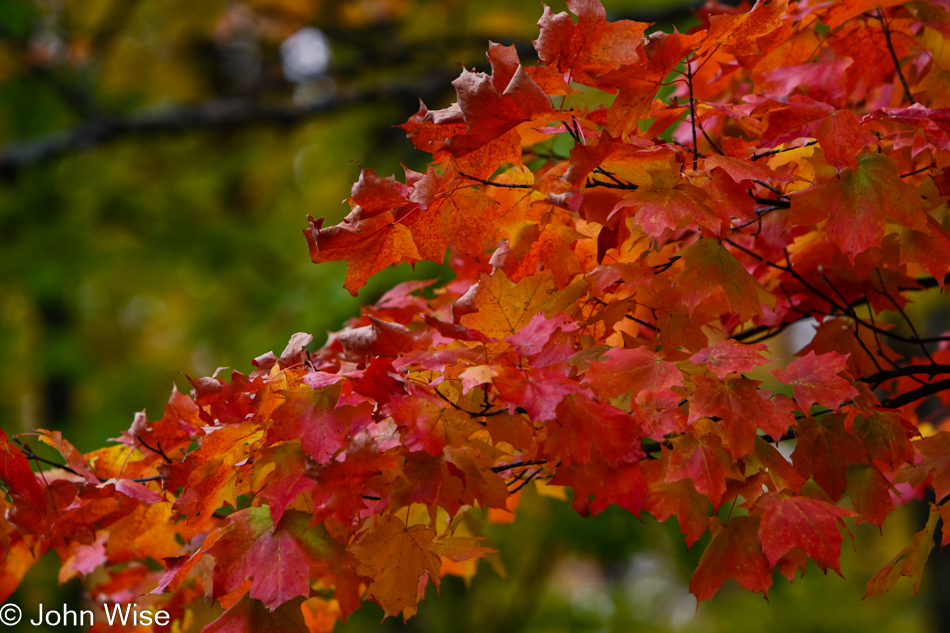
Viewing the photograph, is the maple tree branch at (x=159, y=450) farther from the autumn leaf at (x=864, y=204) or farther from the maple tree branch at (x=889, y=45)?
the maple tree branch at (x=889, y=45)

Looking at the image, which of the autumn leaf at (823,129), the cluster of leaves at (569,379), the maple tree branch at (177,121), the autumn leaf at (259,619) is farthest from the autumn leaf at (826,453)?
the maple tree branch at (177,121)

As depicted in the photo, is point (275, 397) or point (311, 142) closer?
point (275, 397)

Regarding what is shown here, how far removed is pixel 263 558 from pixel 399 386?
324mm

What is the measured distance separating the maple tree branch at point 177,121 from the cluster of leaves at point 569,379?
305cm

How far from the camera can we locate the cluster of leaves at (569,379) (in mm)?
973

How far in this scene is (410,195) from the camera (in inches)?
42.4

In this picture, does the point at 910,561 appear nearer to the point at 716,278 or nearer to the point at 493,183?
the point at 716,278

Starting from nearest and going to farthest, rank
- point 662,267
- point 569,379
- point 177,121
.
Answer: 1. point 569,379
2. point 662,267
3. point 177,121

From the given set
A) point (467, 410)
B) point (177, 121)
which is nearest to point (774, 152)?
point (467, 410)

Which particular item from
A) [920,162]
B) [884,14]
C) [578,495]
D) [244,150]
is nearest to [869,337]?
[920,162]

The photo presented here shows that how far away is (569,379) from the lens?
3.20 feet

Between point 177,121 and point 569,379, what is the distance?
3.90m

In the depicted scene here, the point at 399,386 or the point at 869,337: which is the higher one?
the point at 399,386

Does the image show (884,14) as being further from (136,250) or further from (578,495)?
(136,250)
